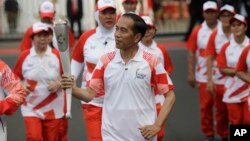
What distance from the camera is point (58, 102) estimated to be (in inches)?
334

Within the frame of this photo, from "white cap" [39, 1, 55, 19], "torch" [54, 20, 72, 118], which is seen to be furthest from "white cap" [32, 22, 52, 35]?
"torch" [54, 20, 72, 118]

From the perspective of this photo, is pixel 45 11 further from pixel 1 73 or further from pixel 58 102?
pixel 1 73

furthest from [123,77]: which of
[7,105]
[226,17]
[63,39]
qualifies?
[226,17]

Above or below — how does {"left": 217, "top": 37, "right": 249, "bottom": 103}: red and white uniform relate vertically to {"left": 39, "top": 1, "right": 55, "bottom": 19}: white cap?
below

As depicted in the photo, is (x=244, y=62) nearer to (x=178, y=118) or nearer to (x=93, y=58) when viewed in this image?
(x=93, y=58)

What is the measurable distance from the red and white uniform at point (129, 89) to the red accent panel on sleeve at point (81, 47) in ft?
5.30

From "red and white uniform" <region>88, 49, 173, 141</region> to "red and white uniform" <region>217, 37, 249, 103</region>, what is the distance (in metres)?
2.92

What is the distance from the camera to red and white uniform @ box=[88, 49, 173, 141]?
5.91 m

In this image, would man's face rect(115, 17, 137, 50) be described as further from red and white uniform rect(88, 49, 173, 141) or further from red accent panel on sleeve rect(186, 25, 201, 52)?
red accent panel on sleeve rect(186, 25, 201, 52)

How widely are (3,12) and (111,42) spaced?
35.9 ft

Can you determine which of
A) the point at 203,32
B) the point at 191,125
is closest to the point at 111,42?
the point at 203,32

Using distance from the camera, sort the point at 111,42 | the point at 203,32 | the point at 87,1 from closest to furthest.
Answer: the point at 111,42
the point at 203,32
the point at 87,1

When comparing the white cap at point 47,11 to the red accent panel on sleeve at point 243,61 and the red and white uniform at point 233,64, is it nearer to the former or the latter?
the red and white uniform at point 233,64

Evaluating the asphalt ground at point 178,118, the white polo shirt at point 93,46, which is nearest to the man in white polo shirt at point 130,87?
the white polo shirt at point 93,46
